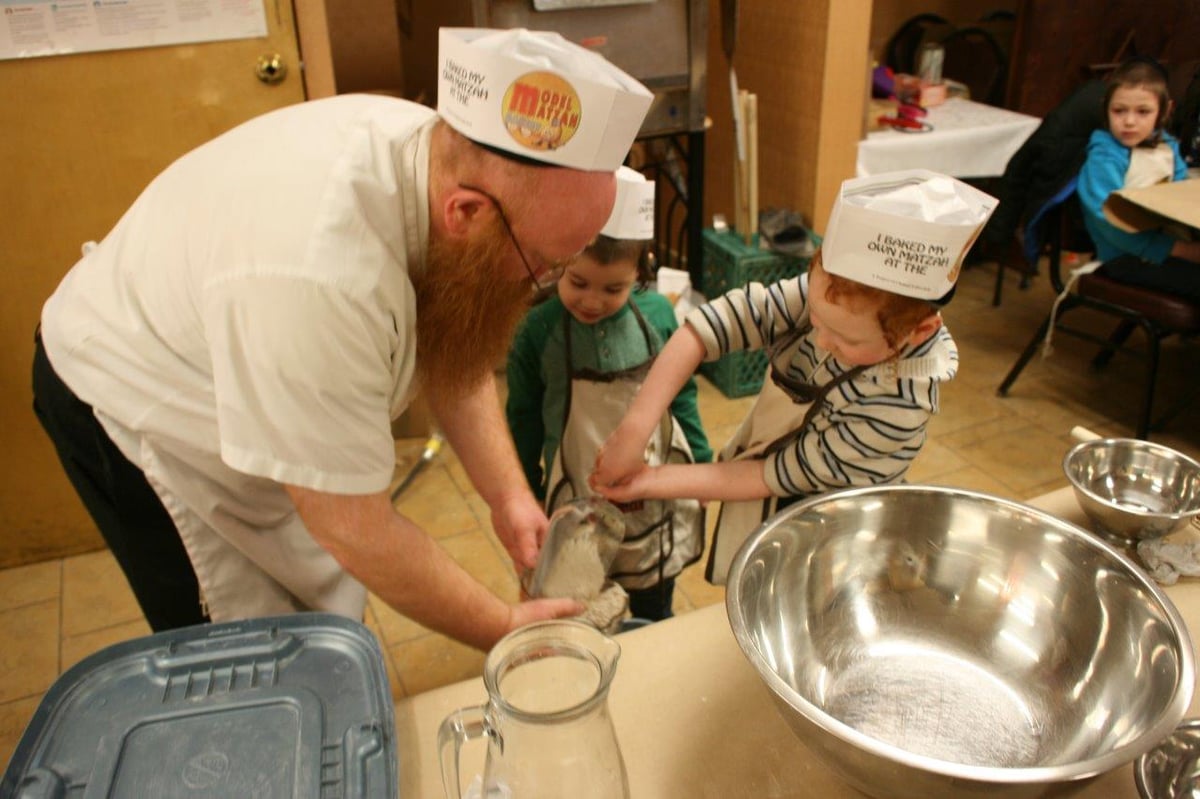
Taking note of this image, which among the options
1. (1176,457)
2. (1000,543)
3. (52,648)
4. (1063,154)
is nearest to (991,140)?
(1063,154)

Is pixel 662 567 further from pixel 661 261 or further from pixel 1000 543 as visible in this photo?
pixel 661 261

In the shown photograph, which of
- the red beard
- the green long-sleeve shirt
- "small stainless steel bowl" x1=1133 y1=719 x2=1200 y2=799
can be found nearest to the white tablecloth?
the green long-sleeve shirt

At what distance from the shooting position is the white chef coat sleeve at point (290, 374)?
2.65 feet

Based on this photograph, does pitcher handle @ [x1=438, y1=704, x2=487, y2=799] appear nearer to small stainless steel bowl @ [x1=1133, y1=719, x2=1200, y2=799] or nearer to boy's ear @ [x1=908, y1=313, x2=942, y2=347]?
small stainless steel bowl @ [x1=1133, y1=719, x2=1200, y2=799]

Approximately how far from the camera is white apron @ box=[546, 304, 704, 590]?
1.44 m

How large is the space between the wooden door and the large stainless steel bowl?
66.9 inches

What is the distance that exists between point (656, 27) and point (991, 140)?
1.44 metres

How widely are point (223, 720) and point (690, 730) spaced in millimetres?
411

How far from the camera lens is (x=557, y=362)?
1472mm

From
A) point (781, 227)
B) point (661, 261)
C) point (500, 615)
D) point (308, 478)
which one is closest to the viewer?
point (308, 478)

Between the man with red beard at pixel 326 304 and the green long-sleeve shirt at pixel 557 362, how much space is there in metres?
0.34

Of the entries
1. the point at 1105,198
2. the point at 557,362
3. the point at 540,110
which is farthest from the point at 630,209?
the point at 1105,198

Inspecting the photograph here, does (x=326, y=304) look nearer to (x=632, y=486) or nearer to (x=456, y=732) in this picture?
(x=456, y=732)

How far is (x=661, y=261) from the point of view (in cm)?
344
